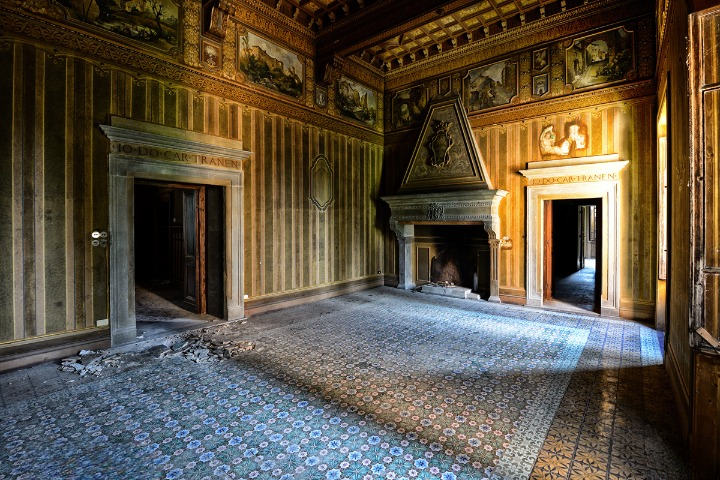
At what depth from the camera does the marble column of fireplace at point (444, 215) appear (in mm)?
6802

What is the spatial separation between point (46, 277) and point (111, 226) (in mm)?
871

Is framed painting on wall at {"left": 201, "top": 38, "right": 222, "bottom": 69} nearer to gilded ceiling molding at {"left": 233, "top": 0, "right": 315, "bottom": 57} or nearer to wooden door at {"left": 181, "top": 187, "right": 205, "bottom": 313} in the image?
gilded ceiling molding at {"left": 233, "top": 0, "right": 315, "bottom": 57}

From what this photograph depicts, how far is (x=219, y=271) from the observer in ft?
18.8

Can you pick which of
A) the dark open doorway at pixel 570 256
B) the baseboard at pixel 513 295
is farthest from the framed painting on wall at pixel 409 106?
the baseboard at pixel 513 295

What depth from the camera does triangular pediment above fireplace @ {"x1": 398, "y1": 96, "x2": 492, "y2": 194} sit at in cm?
696

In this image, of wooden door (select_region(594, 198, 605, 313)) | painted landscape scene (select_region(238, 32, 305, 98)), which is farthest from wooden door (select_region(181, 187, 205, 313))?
wooden door (select_region(594, 198, 605, 313))

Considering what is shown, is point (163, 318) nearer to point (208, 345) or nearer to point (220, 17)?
point (208, 345)

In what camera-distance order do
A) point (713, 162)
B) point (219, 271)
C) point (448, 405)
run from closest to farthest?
point (713, 162), point (448, 405), point (219, 271)

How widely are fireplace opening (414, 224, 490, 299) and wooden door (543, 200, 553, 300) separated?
1.09 m

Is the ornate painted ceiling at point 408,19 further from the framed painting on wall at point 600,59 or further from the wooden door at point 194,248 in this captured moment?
the wooden door at point 194,248

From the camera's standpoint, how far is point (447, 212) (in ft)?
23.8

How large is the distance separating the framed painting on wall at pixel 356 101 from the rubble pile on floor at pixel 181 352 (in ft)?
17.8

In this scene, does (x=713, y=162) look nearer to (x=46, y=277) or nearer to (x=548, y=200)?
(x=548, y=200)

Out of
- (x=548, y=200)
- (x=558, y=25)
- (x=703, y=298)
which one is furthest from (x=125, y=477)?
(x=558, y=25)
